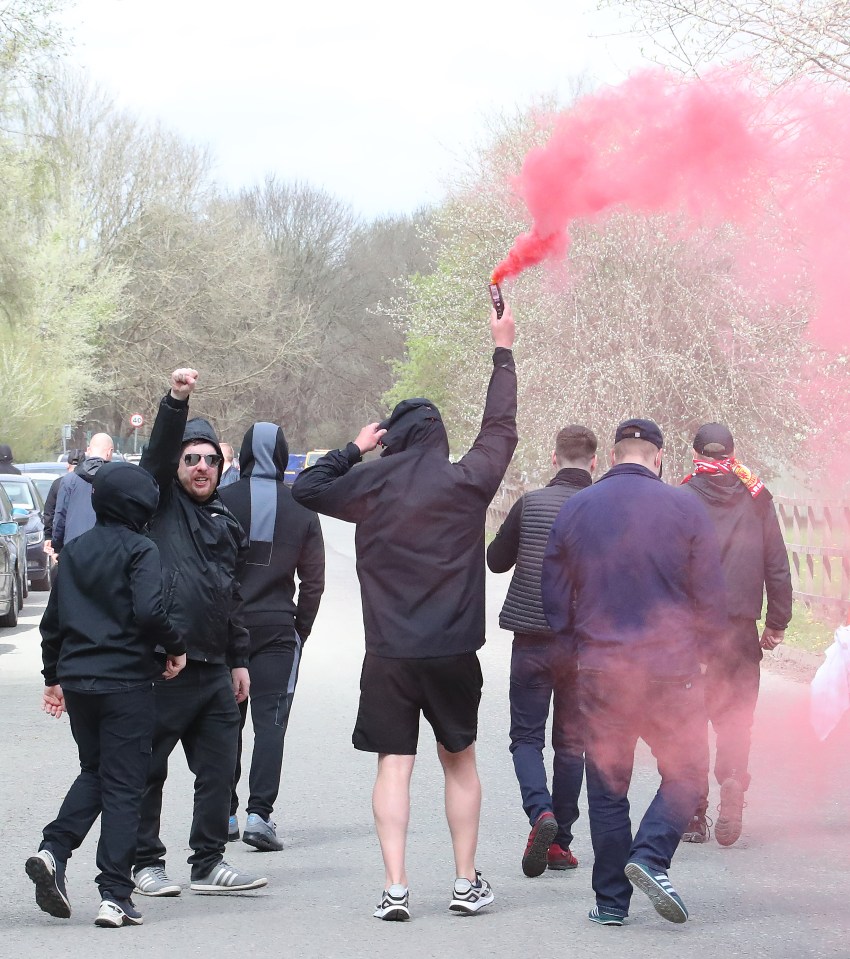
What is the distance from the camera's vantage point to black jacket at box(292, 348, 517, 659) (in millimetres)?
5676

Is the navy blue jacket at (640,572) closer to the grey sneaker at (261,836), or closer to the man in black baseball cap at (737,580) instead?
the man in black baseball cap at (737,580)

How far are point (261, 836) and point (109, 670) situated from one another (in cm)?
163

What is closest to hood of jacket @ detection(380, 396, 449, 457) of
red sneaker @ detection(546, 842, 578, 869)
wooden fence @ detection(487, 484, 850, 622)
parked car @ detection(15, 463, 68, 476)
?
red sneaker @ detection(546, 842, 578, 869)

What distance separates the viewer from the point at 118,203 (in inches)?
2176

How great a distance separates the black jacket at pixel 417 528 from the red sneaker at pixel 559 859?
4.30ft

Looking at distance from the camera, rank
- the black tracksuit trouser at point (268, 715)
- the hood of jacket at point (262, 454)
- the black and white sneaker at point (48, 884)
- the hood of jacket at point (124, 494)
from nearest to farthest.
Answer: the black and white sneaker at point (48, 884), the hood of jacket at point (124, 494), the black tracksuit trouser at point (268, 715), the hood of jacket at point (262, 454)

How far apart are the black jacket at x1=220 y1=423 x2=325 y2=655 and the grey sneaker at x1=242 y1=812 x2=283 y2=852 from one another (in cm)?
83

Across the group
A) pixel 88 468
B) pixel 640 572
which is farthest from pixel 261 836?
pixel 88 468

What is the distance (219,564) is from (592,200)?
220cm

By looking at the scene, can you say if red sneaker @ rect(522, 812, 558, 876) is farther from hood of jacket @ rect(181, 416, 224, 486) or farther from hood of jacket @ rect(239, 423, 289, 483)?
hood of jacket @ rect(239, 423, 289, 483)

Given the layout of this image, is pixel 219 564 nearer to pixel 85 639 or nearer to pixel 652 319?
pixel 85 639

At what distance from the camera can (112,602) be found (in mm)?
5672

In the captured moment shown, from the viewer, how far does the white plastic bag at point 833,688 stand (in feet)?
23.8

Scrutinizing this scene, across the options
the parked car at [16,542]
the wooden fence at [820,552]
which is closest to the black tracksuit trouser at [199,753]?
the wooden fence at [820,552]
